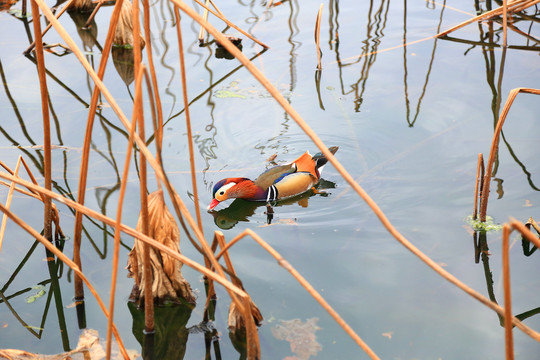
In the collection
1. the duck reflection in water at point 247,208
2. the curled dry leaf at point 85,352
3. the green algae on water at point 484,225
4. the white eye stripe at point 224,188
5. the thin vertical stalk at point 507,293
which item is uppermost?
the thin vertical stalk at point 507,293

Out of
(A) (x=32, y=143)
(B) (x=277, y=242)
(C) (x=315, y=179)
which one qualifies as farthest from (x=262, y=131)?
(A) (x=32, y=143)

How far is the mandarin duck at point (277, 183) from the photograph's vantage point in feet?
15.5

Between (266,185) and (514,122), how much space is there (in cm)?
239

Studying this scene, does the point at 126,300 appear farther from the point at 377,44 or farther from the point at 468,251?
the point at 377,44

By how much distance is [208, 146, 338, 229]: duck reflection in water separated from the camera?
471 cm

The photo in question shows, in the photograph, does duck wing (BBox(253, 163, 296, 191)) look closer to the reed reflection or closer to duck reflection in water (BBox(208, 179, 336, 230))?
duck reflection in water (BBox(208, 179, 336, 230))

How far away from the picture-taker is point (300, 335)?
3.26m

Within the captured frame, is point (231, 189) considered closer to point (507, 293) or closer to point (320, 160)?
point (320, 160)

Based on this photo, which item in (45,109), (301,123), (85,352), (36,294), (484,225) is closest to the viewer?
(301,123)

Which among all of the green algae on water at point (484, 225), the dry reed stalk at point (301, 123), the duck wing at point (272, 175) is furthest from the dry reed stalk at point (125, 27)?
the dry reed stalk at point (301, 123)

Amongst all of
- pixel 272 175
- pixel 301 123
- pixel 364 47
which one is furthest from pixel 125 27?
pixel 301 123

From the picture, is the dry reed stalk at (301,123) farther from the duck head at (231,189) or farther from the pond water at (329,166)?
the duck head at (231,189)

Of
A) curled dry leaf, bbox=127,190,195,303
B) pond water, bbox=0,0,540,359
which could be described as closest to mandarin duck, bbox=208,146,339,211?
pond water, bbox=0,0,540,359

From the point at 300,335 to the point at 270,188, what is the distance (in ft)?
5.99
